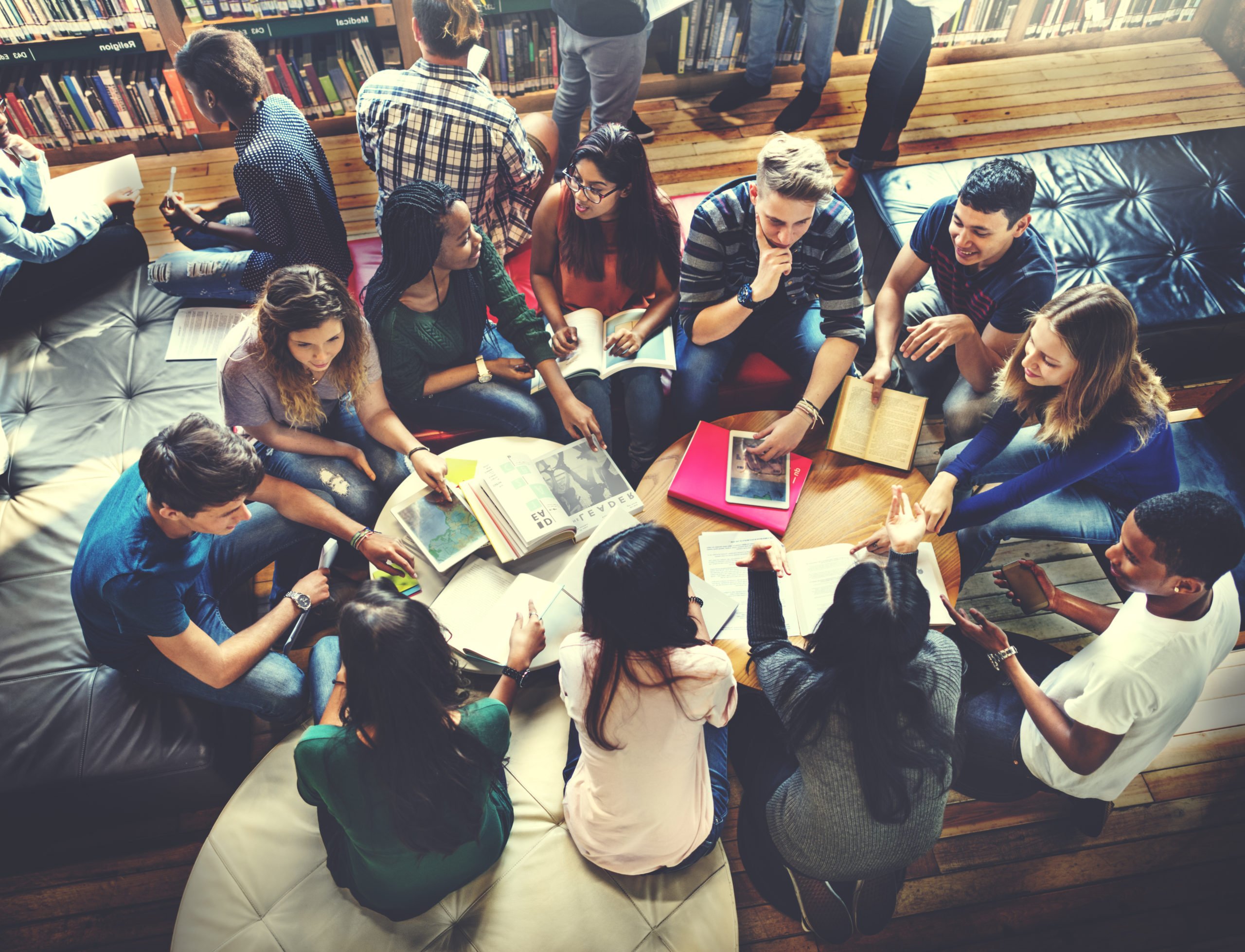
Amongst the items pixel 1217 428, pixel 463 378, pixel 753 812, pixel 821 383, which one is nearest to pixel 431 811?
pixel 753 812

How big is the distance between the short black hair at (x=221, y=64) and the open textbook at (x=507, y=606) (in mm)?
1709

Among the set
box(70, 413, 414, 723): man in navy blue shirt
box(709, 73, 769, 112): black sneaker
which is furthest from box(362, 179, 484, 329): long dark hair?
box(709, 73, 769, 112): black sneaker

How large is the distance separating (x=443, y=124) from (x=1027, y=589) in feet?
7.60

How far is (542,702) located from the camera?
1980 mm

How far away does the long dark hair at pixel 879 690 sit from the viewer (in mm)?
1420

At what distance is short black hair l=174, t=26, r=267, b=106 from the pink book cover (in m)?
1.80

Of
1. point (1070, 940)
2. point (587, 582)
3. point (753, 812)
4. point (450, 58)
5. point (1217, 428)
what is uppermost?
point (450, 58)

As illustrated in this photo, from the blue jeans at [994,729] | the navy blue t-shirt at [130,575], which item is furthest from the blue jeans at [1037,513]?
the navy blue t-shirt at [130,575]

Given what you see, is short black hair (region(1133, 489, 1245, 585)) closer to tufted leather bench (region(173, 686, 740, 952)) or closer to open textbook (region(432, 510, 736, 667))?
open textbook (region(432, 510, 736, 667))

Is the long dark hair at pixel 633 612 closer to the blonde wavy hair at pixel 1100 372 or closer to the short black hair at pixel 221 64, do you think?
the blonde wavy hair at pixel 1100 372

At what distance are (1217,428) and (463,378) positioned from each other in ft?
7.88

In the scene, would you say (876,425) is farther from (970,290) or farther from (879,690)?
(879,690)

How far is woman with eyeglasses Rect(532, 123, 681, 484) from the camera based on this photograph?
2.29 m

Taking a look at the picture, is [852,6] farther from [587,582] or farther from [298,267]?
[587,582]
